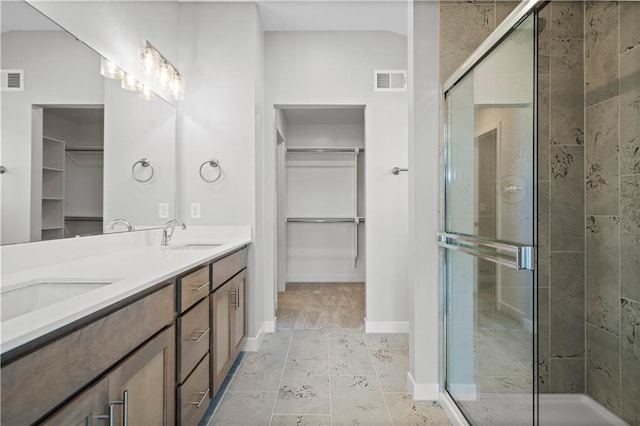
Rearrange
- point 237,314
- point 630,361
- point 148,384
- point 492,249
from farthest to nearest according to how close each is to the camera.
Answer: point 237,314 < point 630,361 < point 492,249 < point 148,384

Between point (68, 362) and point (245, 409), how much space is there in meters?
1.37

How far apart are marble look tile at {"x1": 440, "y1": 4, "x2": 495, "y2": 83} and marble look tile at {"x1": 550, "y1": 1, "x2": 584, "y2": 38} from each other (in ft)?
1.27

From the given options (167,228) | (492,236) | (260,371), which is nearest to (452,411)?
(492,236)

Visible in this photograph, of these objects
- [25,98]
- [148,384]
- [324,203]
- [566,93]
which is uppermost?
[566,93]

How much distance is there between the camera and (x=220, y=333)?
6.49 feet

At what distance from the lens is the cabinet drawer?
4.55ft

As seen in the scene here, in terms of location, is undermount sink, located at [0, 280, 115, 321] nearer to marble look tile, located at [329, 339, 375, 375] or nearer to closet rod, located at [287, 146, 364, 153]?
marble look tile, located at [329, 339, 375, 375]

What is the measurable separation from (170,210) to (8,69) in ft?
4.73

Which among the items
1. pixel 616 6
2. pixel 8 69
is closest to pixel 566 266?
pixel 616 6

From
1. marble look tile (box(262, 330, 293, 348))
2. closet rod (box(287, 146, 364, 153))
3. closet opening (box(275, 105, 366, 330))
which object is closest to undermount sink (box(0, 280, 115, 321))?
marble look tile (box(262, 330, 293, 348))

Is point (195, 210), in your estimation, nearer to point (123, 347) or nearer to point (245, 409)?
point (245, 409)

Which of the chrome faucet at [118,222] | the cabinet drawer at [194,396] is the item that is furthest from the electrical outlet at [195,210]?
the cabinet drawer at [194,396]

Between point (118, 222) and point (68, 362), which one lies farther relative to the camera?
point (118, 222)

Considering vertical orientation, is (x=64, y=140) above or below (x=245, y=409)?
above
